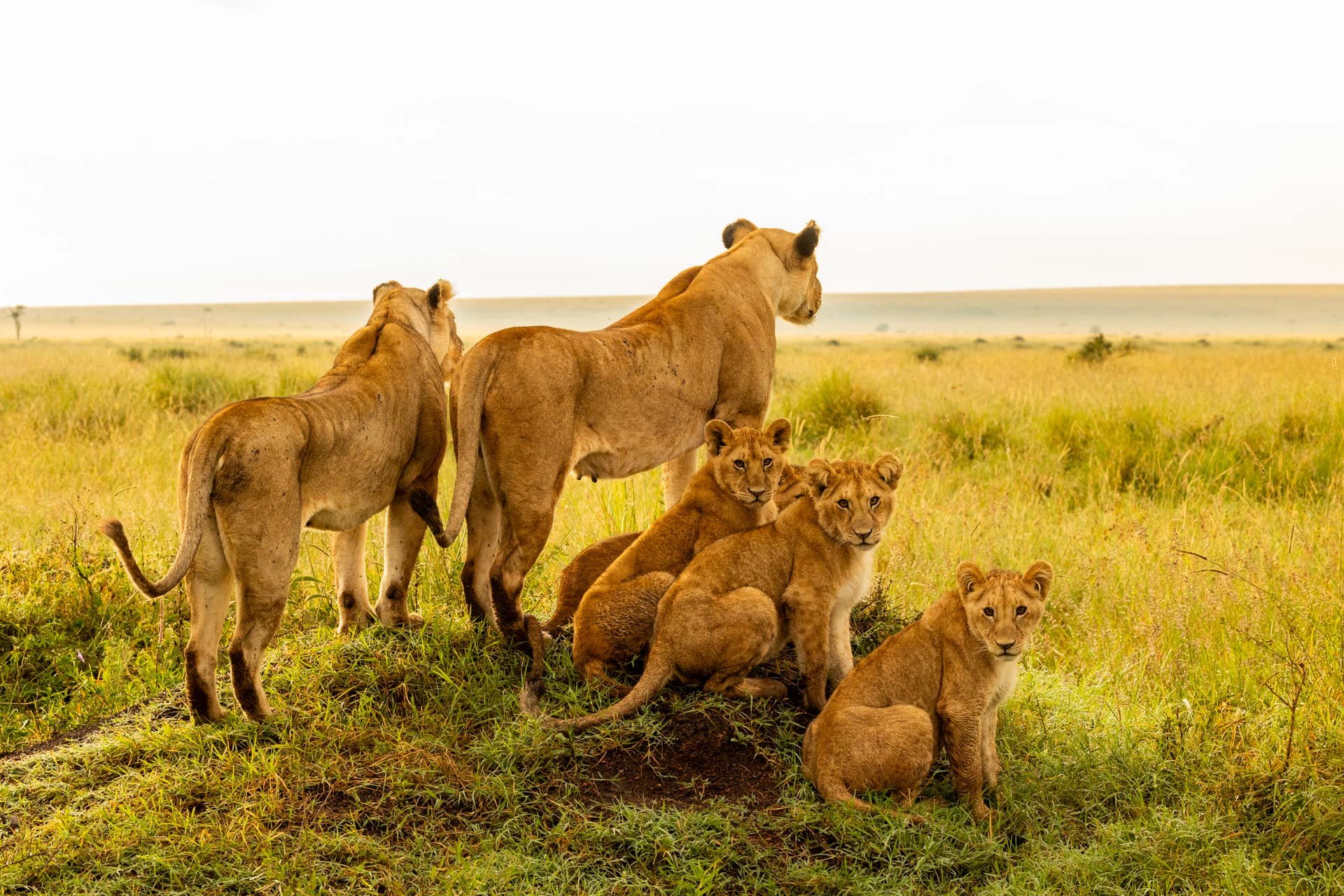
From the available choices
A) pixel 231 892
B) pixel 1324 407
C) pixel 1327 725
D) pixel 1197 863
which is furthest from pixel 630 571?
pixel 1324 407

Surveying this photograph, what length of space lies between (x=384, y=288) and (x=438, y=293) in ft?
1.08

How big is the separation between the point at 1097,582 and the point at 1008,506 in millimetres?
1495

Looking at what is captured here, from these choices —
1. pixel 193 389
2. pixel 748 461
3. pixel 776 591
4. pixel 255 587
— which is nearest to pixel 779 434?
pixel 748 461

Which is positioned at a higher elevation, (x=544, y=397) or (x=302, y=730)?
(x=544, y=397)

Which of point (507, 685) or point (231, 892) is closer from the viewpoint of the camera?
point (231, 892)

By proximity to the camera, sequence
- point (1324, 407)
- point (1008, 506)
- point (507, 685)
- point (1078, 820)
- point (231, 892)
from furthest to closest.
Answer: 1. point (1324, 407)
2. point (1008, 506)
3. point (507, 685)
4. point (1078, 820)
5. point (231, 892)

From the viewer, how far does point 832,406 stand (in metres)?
12.5

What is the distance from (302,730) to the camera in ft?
15.1

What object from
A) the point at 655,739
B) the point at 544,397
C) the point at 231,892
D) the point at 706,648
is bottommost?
the point at 231,892

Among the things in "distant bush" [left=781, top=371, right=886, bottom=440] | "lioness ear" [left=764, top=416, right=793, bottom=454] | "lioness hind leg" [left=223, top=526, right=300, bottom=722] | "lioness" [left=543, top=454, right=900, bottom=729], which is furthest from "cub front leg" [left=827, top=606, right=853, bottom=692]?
"distant bush" [left=781, top=371, right=886, bottom=440]

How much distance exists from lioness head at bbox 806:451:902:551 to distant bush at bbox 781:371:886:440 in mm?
7402

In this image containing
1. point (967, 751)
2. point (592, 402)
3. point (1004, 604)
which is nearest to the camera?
point (1004, 604)

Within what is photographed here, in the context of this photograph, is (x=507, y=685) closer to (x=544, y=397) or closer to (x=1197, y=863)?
(x=544, y=397)

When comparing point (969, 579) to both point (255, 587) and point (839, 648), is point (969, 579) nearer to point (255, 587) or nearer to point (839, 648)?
point (839, 648)
